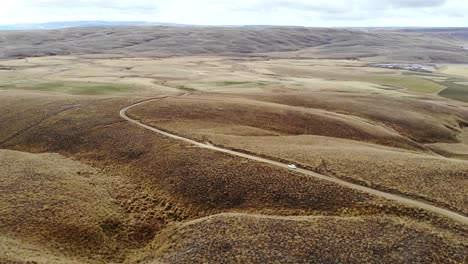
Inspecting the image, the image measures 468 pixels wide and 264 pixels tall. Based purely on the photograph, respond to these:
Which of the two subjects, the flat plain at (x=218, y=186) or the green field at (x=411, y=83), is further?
the green field at (x=411, y=83)

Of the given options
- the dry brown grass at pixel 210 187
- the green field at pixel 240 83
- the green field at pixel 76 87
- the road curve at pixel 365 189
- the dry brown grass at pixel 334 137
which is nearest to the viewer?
the dry brown grass at pixel 210 187

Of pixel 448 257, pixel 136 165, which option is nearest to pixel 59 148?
pixel 136 165

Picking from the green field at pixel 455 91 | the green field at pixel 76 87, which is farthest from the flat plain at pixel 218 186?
the green field at pixel 455 91

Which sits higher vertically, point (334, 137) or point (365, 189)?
point (365, 189)

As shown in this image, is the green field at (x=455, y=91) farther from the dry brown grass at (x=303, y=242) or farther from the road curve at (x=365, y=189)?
the dry brown grass at (x=303, y=242)

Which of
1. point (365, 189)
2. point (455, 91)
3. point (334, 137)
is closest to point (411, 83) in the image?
point (455, 91)

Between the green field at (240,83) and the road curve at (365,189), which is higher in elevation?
the road curve at (365,189)

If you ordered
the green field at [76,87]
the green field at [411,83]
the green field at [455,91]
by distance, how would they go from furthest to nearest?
1. the green field at [411,83]
2. the green field at [455,91]
3. the green field at [76,87]

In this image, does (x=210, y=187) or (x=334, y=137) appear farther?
(x=334, y=137)

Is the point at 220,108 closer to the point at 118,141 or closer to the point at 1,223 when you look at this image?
the point at 118,141

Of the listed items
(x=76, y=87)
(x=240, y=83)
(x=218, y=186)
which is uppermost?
(x=218, y=186)

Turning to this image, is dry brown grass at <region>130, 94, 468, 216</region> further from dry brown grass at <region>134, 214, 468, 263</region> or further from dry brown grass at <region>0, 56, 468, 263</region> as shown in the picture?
dry brown grass at <region>134, 214, 468, 263</region>

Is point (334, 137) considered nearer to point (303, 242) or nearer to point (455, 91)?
point (303, 242)
